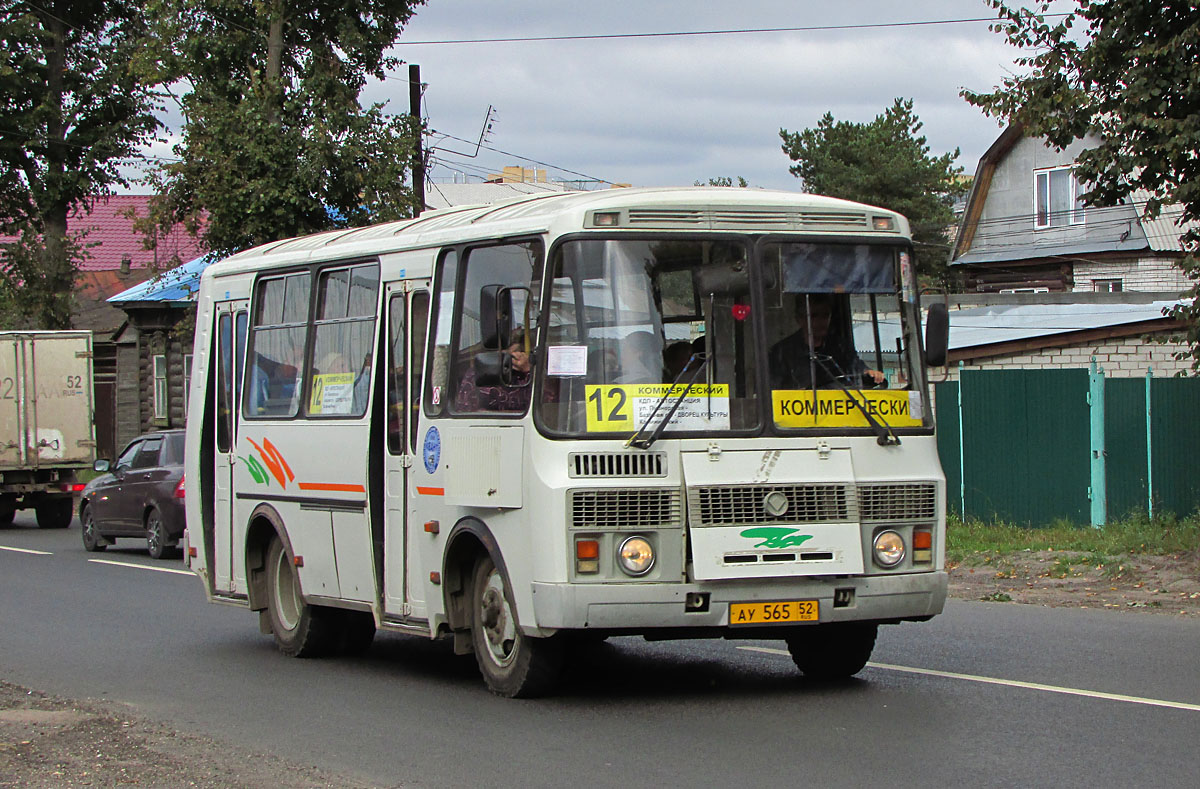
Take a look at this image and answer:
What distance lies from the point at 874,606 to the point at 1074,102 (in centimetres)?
804

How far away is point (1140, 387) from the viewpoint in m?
18.5

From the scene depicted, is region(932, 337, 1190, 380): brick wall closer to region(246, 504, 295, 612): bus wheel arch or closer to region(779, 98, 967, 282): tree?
region(246, 504, 295, 612): bus wheel arch

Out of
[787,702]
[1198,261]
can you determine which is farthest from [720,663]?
[1198,261]

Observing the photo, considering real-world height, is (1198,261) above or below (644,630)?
above

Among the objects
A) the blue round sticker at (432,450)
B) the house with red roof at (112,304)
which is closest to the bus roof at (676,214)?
the blue round sticker at (432,450)

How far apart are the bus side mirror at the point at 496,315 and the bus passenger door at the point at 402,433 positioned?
892 mm

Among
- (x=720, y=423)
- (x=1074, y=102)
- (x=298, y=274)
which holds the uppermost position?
(x=1074, y=102)

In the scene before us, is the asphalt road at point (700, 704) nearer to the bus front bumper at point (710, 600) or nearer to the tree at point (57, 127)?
the bus front bumper at point (710, 600)

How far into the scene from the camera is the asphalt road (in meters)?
7.38

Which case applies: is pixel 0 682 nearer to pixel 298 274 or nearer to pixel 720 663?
pixel 298 274

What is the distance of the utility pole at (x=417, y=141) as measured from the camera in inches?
1157

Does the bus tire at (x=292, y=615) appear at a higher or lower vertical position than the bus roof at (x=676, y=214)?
lower

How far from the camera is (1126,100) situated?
15.0 meters

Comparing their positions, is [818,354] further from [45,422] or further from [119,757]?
[45,422]
